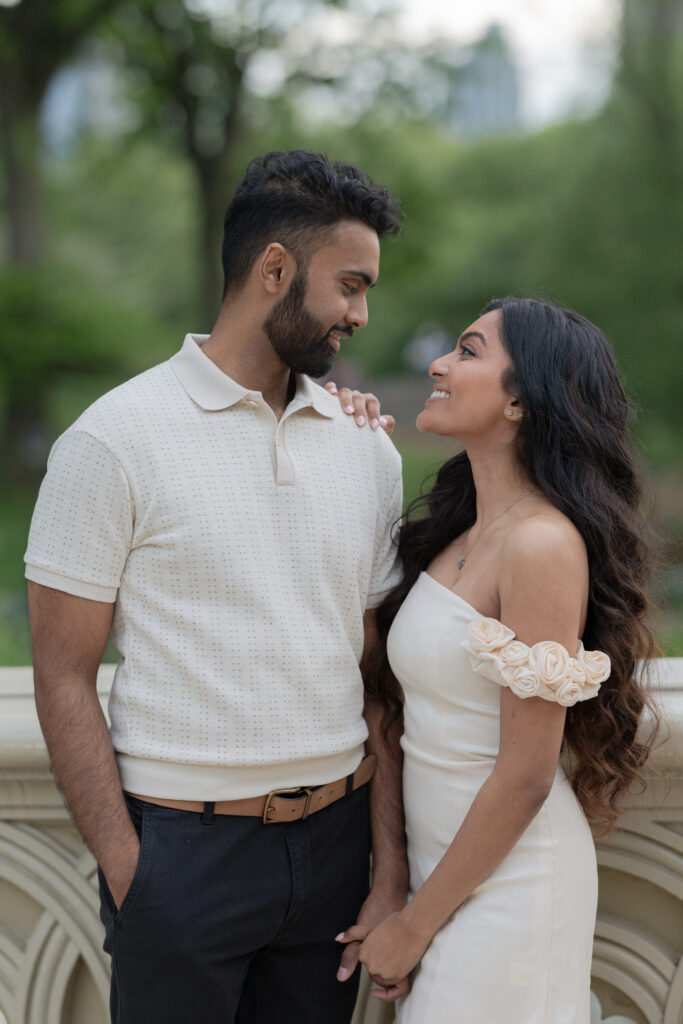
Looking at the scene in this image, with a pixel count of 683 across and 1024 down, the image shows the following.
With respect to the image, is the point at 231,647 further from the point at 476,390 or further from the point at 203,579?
the point at 476,390

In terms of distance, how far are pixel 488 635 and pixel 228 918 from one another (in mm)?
635

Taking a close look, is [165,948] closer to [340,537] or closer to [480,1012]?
[480,1012]

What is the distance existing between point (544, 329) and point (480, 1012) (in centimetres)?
109

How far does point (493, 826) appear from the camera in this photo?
1610mm

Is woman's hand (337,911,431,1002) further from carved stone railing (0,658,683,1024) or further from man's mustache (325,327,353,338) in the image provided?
man's mustache (325,327,353,338)

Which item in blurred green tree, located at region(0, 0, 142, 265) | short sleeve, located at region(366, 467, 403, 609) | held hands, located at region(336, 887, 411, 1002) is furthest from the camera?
blurred green tree, located at region(0, 0, 142, 265)

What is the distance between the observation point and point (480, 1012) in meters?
1.61

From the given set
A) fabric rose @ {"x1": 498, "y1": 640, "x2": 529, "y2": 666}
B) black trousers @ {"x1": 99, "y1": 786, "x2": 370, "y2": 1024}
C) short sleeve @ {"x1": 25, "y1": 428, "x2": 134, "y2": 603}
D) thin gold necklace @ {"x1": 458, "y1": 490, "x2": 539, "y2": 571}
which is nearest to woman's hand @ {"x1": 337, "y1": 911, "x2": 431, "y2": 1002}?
black trousers @ {"x1": 99, "y1": 786, "x2": 370, "y2": 1024}

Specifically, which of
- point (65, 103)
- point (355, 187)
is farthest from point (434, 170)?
point (355, 187)

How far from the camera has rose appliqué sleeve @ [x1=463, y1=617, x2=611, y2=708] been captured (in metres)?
1.54

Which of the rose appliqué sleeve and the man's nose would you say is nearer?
the rose appliqué sleeve

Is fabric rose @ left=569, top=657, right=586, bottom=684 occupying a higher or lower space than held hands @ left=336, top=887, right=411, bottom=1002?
higher

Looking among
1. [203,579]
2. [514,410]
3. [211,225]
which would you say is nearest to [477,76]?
[211,225]

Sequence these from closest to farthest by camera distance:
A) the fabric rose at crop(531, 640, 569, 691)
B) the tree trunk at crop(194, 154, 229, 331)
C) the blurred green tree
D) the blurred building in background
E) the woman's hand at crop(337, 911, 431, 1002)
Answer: the fabric rose at crop(531, 640, 569, 691)
the woman's hand at crop(337, 911, 431, 1002)
the blurred green tree
the tree trunk at crop(194, 154, 229, 331)
the blurred building in background
